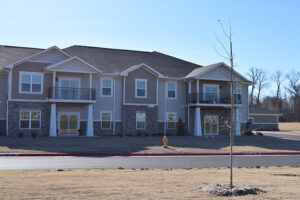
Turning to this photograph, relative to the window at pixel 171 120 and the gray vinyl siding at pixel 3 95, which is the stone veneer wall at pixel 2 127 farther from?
the window at pixel 171 120

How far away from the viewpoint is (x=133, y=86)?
3288 centimetres

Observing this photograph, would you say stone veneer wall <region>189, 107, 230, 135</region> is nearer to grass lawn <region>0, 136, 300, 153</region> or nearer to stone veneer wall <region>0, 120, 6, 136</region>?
grass lawn <region>0, 136, 300, 153</region>

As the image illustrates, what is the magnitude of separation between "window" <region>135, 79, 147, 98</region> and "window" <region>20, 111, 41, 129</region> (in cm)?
876

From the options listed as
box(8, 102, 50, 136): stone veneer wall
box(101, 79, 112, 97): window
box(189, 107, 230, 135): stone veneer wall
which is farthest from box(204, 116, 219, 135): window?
box(8, 102, 50, 136): stone veneer wall

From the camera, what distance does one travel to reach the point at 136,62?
36.0m

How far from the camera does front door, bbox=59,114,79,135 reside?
30.8 meters

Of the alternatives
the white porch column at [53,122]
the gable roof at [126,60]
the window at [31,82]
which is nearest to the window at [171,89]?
the gable roof at [126,60]

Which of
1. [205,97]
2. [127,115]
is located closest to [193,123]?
[205,97]

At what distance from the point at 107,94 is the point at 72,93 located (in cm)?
335

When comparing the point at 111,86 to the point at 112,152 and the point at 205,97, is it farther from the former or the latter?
the point at 112,152

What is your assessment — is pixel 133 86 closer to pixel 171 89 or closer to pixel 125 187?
pixel 171 89

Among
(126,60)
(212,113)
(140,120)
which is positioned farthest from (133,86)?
(212,113)

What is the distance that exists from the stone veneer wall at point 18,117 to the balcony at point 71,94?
Result: 1.16m

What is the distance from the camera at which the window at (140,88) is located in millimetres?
33000
